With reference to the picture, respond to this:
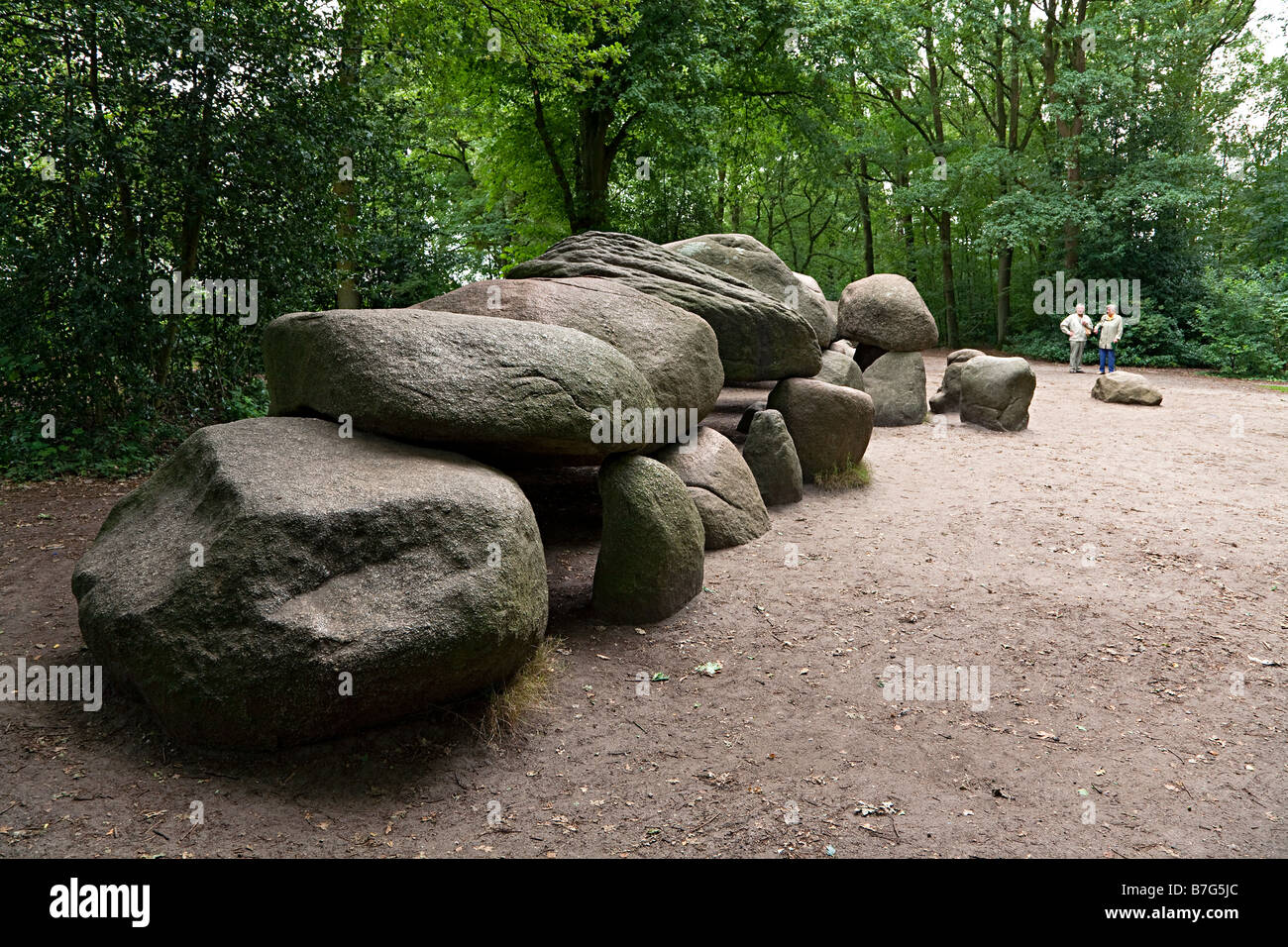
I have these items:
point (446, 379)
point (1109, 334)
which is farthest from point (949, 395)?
point (446, 379)

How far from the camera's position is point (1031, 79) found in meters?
→ 24.4

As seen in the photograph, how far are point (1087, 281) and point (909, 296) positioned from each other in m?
12.4

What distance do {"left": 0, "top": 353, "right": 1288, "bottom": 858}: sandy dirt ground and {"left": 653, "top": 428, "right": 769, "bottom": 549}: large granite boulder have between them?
20 centimetres

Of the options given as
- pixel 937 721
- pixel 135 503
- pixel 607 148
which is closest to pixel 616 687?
pixel 937 721

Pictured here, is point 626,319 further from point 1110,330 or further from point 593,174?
point 1110,330

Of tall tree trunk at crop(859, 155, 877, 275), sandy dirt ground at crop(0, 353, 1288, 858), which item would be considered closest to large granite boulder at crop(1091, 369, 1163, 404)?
sandy dirt ground at crop(0, 353, 1288, 858)

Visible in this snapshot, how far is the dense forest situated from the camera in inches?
318

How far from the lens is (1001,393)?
12.2 m

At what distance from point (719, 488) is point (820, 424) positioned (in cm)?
218

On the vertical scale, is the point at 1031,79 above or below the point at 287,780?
above

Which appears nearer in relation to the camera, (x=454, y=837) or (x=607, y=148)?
(x=454, y=837)

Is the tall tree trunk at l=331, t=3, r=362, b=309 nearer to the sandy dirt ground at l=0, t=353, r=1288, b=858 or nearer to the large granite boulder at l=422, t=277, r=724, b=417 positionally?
the large granite boulder at l=422, t=277, r=724, b=417

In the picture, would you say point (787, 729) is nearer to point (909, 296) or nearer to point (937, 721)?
point (937, 721)

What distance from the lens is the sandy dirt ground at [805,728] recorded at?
3.60 m
